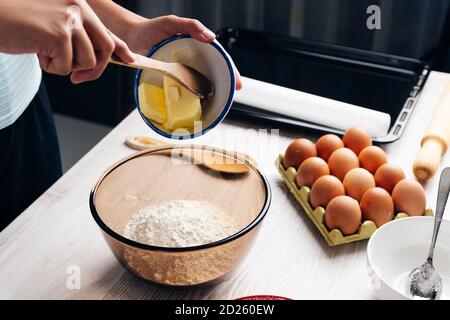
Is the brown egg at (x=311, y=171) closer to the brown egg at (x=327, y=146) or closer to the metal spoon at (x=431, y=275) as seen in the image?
the brown egg at (x=327, y=146)

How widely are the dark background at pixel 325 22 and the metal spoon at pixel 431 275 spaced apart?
3.50 feet

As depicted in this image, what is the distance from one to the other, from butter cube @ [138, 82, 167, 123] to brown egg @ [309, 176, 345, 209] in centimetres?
27

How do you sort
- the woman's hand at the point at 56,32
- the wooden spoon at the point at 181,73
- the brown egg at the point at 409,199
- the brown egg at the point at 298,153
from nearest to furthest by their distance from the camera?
the woman's hand at the point at 56,32, the wooden spoon at the point at 181,73, the brown egg at the point at 409,199, the brown egg at the point at 298,153

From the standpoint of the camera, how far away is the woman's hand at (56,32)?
73cm

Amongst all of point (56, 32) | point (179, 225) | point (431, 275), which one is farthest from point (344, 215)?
point (56, 32)

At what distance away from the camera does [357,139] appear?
1062 millimetres

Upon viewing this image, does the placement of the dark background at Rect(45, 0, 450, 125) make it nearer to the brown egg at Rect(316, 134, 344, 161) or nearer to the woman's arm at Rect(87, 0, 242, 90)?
the brown egg at Rect(316, 134, 344, 161)

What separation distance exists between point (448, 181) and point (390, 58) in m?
0.67

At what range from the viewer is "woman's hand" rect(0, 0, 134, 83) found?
0.73m

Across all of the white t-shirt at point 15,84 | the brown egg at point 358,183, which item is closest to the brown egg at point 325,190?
the brown egg at point 358,183

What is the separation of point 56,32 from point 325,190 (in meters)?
0.48

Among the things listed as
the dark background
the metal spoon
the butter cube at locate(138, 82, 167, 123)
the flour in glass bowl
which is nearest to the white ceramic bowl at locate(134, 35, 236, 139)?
the butter cube at locate(138, 82, 167, 123)
